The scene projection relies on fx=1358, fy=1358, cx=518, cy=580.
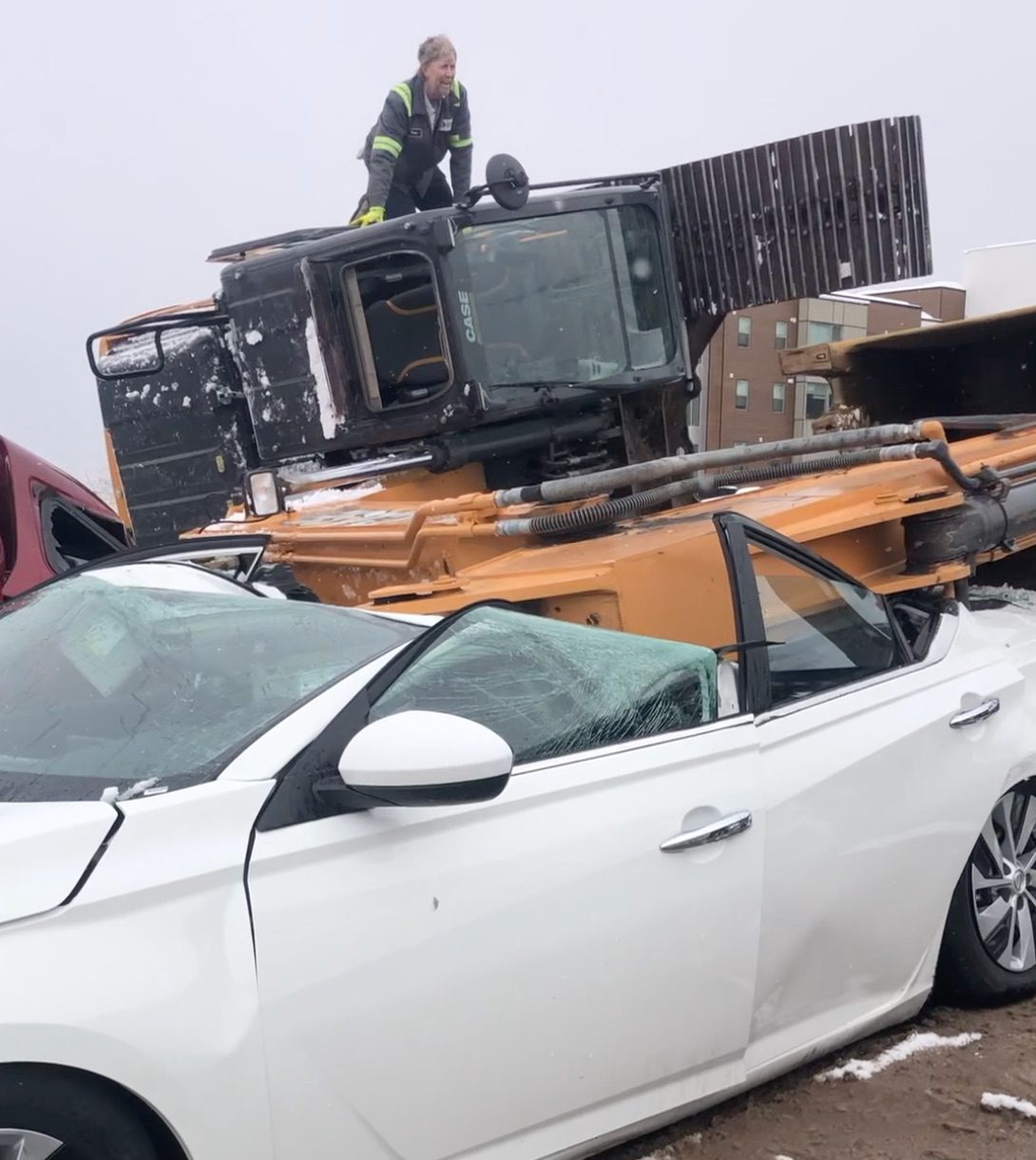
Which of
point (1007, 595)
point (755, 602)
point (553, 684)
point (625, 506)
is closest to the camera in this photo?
point (553, 684)

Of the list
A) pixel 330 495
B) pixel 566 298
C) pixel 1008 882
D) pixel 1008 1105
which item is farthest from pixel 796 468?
pixel 1008 1105

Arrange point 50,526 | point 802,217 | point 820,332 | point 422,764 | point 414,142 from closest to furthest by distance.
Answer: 1. point 422,764
2. point 802,217
3. point 414,142
4. point 50,526
5. point 820,332

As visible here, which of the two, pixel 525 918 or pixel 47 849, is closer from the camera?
pixel 47 849

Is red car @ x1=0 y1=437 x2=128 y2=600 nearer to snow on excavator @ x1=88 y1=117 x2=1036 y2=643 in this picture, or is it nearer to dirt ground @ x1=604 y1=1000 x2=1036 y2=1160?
snow on excavator @ x1=88 y1=117 x2=1036 y2=643

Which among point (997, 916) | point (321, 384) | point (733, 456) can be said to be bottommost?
point (997, 916)

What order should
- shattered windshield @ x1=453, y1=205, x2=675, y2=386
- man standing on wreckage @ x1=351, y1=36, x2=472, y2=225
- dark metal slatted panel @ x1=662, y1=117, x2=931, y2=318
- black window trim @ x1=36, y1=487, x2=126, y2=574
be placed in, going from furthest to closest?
black window trim @ x1=36, y1=487, x2=126, y2=574 → man standing on wreckage @ x1=351, y1=36, x2=472, y2=225 → dark metal slatted panel @ x1=662, y1=117, x2=931, y2=318 → shattered windshield @ x1=453, y1=205, x2=675, y2=386

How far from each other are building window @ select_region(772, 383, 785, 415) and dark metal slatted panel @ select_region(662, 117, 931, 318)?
7.46 ft

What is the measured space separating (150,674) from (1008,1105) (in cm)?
205

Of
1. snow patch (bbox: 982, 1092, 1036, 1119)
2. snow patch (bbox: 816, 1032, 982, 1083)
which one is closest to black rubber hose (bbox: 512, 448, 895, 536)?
snow patch (bbox: 816, 1032, 982, 1083)

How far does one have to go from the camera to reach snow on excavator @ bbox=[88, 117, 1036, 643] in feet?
15.0

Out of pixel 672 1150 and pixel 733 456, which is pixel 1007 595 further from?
pixel 672 1150

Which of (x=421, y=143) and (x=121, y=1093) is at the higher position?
(x=421, y=143)

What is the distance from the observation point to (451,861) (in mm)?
2297

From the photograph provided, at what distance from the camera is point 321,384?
20.0 ft
